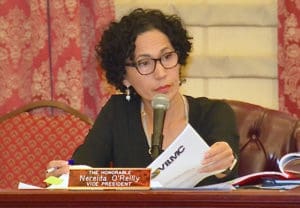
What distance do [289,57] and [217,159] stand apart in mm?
1469

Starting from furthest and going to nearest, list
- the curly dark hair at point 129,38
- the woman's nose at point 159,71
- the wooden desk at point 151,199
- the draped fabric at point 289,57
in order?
1. the draped fabric at point 289,57
2. the curly dark hair at point 129,38
3. the woman's nose at point 159,71
4. the wooden desk at point 151,199

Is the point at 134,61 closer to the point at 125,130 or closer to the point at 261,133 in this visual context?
the point at 125,130

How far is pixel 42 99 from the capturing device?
10.2 ft

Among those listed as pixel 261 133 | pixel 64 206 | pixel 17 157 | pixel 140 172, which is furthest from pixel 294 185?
pixel 17 157

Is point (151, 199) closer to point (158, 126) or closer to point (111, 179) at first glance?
point (111, 179)

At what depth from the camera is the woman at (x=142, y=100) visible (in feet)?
7.49

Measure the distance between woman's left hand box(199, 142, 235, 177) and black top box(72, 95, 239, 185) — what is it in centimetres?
50

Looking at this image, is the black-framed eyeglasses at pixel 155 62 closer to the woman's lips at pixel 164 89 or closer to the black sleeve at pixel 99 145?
the woman's lips at pixel 164 89

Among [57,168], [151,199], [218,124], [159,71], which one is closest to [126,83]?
[159,71]

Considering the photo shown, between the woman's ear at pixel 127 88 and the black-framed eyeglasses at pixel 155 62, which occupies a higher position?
the black-framed eyeglasses at pixel 155 62

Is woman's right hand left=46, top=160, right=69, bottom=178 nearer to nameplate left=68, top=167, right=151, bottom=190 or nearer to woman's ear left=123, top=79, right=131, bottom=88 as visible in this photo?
nameplate left=68, top=167, right=151, bottom=190

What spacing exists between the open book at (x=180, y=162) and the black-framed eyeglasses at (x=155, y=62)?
28.0 inches

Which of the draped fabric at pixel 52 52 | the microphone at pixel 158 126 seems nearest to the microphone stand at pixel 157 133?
the microphone at pixel 158 126

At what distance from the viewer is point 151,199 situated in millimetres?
1292
